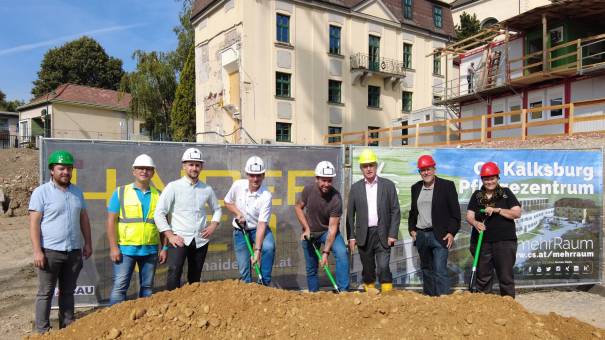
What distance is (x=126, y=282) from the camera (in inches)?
172

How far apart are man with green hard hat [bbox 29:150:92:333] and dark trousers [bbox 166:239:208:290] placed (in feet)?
2.94

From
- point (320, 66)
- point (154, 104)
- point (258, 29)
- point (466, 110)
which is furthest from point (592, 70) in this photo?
point (154, 104)

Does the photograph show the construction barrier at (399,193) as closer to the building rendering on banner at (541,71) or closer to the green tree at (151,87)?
the building rendering on banner at (541,71)

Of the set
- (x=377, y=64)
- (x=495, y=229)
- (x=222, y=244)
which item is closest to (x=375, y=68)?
(x=377, y=64)

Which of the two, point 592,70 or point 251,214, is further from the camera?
point 592,70

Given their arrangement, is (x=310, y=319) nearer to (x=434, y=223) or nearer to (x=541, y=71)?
(x=434, y=223)

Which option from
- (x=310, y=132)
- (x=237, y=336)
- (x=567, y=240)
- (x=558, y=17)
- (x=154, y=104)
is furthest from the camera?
(x=154, y=104)

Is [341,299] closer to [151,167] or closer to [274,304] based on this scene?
[274,304]

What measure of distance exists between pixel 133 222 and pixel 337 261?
7.75 feet

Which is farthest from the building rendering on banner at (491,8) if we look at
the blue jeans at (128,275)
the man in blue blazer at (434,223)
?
the blue jeans at (128,275)

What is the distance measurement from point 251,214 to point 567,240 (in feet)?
15.9

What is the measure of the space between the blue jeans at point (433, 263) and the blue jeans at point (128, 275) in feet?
9.96

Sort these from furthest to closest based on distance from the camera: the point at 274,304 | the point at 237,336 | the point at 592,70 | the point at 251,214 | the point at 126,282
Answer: the point at 592,70, the point at 251,214, the point at 126,282, the point at 274,304, the point at 237,336

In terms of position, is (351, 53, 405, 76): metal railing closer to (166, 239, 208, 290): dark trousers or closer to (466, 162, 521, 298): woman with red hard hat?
(466, 162, 521, 298): woman with red hard hat
